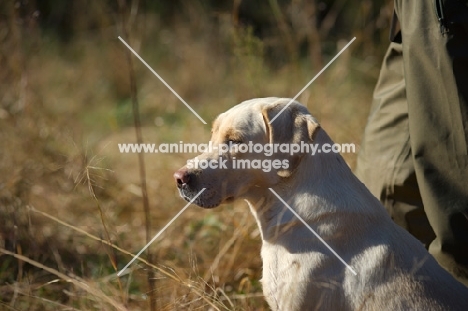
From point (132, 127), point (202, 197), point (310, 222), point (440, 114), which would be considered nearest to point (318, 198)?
point (310, 222)

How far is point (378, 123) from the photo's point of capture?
128 inches

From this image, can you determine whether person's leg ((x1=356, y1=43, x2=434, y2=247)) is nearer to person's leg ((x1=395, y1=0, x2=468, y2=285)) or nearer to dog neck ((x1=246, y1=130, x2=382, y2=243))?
person's leg ((x1=395, y1=0, x2=468, y2=285))

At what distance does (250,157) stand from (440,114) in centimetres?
81

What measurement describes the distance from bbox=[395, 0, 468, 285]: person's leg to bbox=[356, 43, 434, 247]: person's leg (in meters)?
0.18

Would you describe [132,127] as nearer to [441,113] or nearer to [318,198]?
[441,113]

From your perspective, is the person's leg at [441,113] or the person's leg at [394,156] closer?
the person's leg at [441,113]

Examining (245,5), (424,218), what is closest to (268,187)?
(424,218)

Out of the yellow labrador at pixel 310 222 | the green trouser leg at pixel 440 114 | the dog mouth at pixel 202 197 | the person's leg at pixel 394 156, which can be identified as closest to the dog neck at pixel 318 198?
the yellow labrador at pixel 310 222

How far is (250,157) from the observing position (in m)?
2.56

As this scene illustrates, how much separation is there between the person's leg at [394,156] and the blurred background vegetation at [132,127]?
2.18 ft

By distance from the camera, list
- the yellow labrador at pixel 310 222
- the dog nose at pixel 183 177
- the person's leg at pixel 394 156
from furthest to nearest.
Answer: the person's leg at pixel 394 156, the dog nose at pixel 183 177, the yellow labrador at pixel 310 222

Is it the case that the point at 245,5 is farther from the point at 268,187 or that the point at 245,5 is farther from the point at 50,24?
the point at 268,187

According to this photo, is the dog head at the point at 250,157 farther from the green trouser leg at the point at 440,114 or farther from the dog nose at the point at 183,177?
the green trouser leg at the point at 440,114

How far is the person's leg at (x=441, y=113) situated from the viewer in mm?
2725
